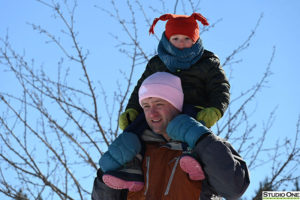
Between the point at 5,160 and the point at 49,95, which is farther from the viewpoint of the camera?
the point at 49,95

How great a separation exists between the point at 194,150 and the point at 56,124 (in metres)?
2.92

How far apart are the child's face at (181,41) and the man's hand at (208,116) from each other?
1.94 ft

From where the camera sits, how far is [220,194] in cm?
308

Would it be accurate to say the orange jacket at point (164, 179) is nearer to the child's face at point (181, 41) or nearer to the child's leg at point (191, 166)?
the child's leg at point (191, 166)

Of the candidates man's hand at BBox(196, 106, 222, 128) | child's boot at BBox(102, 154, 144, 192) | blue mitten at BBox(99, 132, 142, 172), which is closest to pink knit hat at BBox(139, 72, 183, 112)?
man's hand at BBox(196, 106, 222, 128)

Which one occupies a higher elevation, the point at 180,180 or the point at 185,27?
the point at 185,27

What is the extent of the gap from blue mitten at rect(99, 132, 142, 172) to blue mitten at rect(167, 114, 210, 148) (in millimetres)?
279

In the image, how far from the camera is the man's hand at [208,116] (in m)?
3.26

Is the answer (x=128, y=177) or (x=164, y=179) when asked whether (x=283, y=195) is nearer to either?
(x=164, y=179)

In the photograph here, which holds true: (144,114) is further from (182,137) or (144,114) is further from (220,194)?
(220,194)

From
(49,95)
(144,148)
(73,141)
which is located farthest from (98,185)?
(49,95)

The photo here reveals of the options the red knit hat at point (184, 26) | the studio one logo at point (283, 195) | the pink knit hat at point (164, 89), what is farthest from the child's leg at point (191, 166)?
the studio one logo at point (283, 195)

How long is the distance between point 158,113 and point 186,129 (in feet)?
1.11

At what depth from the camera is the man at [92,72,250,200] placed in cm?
298
